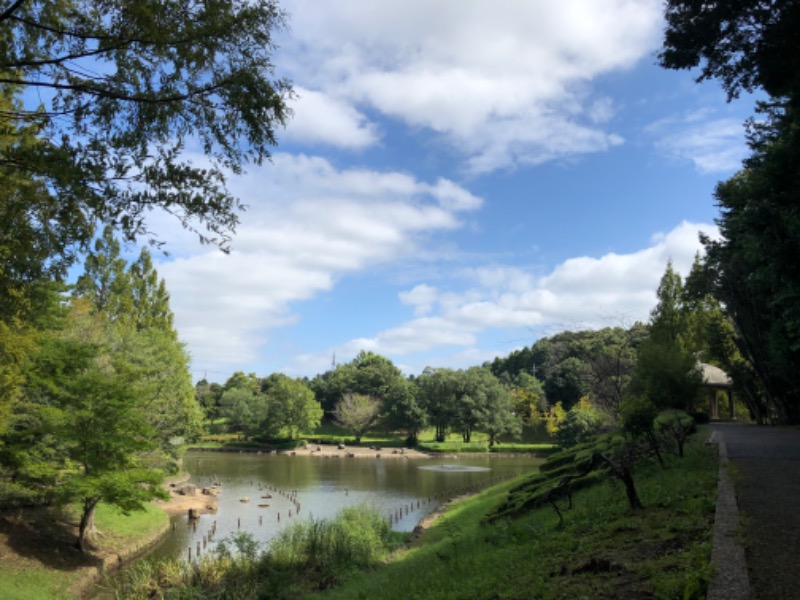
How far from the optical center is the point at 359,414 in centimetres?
6844

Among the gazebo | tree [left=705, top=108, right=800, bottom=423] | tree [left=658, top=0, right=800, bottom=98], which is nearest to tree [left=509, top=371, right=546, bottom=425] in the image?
the gazebo

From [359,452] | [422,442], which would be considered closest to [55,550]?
[359,452]

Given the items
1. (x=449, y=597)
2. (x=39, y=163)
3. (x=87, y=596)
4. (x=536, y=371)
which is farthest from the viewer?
(x=536, y=371)

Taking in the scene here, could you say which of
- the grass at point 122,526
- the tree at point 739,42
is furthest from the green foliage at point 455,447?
the tree at point 739,42

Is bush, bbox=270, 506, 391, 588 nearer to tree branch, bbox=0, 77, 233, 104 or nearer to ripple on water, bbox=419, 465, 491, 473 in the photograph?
tree branch, bbox=0, 77, 233, 104

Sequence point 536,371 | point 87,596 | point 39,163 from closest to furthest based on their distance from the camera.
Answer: point 39,163 < point 87,596 < point 536,371

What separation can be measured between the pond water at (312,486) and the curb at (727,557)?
17206 millimetres

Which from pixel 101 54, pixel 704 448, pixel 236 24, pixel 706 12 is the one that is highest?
pixel 706 12

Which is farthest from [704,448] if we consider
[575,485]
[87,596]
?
[87,596]

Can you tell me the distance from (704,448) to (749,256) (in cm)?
532

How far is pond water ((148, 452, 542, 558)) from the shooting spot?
24.4m

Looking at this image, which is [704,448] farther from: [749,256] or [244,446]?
[244,446]

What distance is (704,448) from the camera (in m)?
14.2

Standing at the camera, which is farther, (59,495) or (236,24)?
(59,495)
